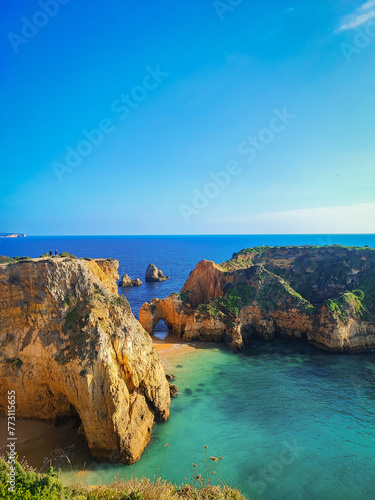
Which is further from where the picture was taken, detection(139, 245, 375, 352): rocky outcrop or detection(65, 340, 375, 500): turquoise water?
detection(139, 245, 375, 352): rocky outcrop

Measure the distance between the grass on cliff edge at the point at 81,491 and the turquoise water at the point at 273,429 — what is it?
4904mm

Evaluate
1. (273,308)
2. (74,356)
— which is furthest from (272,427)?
(273,308)

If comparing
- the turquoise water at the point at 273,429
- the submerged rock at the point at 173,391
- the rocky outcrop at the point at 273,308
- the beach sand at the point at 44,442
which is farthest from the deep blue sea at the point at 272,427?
the rocky outcrop at the point at 273,308

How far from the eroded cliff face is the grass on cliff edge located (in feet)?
16.4

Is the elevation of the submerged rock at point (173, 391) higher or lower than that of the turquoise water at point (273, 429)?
higher

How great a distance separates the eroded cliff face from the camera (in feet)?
56.2

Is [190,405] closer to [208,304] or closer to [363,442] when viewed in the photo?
[363,442]

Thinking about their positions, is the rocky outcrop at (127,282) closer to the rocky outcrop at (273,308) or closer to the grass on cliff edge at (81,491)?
the rocky outcrop at (273,308)

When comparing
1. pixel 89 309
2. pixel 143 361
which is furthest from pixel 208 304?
pixel 89 309

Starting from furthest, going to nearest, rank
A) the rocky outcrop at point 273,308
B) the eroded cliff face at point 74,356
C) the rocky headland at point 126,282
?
the rocky headland at point 126,282 → the rocky outcrop at point 273,308 → the eroded cliff face at point 74,356

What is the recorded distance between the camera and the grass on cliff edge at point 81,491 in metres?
10.3

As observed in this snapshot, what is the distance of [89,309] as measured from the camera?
18.7 meters

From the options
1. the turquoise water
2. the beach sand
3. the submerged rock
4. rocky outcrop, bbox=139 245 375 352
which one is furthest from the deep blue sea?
rocky outcrop, bbox=139 245 375 352

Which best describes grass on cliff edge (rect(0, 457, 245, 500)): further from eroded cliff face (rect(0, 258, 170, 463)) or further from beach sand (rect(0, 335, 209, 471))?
beach sand (rect(0, 335, 209, 471))
